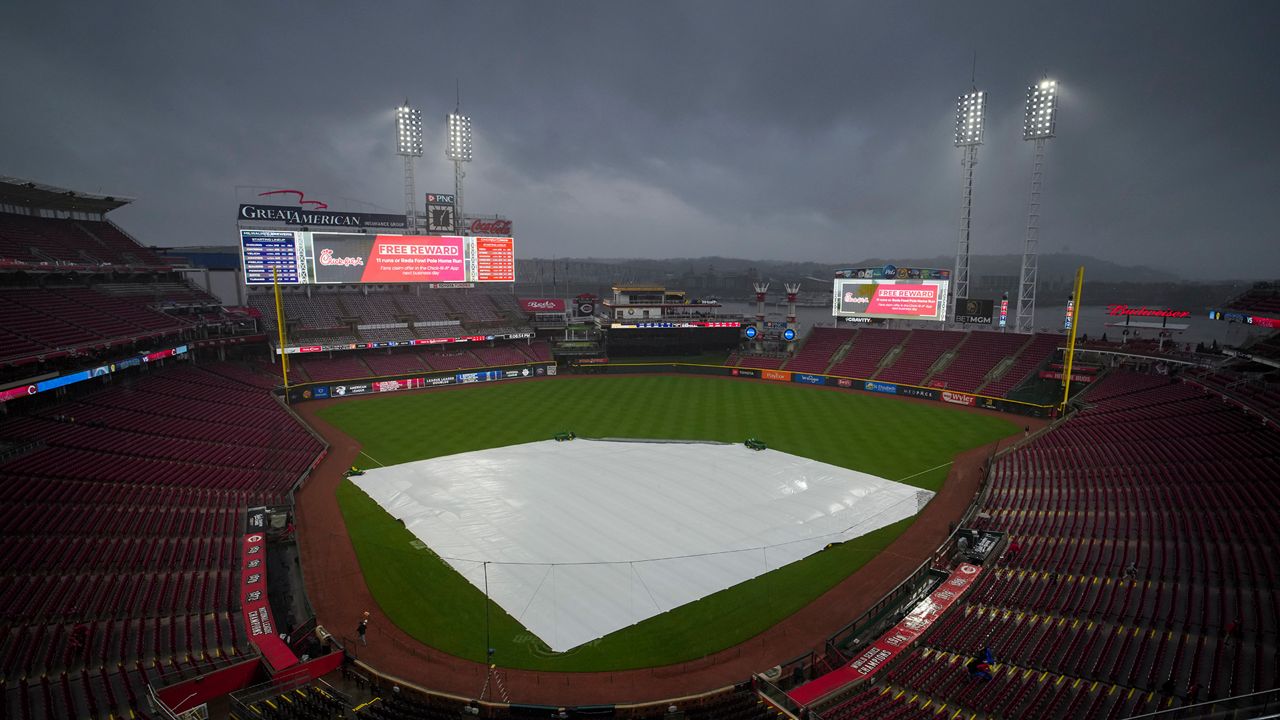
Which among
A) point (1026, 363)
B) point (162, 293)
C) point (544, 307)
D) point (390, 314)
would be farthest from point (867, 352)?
point (162, 293)

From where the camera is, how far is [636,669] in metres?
15.5

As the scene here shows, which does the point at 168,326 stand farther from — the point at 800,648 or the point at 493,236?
the point at 800,648

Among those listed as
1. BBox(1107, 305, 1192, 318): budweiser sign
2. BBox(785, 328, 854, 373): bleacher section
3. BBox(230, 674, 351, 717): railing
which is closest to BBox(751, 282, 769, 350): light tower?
BBox(785, 328, 854, 373): bleacher section

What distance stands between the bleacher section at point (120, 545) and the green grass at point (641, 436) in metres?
4.47

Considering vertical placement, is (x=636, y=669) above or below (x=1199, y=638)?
below

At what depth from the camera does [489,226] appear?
196ft

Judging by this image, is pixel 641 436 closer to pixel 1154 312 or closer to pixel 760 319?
pixel 760 319

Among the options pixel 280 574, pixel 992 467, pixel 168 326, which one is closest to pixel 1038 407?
pixel 992 467

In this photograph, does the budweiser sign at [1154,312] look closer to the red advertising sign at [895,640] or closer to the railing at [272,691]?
the red advertising sign at [895,640]

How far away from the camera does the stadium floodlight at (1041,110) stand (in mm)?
42781

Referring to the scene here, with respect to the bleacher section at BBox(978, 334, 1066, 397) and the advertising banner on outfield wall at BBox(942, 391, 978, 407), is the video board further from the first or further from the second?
the advertising banner on outfield wall at BBox(942, 391, 978, 407)

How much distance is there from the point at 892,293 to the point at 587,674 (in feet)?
154

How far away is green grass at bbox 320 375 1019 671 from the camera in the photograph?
16.8 metres

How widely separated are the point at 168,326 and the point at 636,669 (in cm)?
3824
